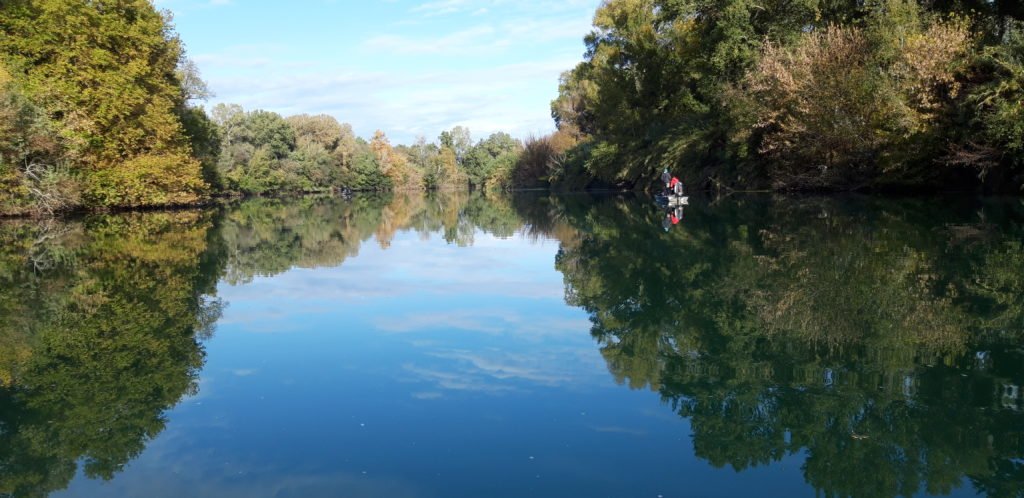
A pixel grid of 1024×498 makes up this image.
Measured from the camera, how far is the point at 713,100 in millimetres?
38875

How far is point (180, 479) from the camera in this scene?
14.4 ft

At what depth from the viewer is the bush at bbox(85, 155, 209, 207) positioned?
34.3 meters

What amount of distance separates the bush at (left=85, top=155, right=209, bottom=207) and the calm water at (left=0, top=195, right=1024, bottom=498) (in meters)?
23.4

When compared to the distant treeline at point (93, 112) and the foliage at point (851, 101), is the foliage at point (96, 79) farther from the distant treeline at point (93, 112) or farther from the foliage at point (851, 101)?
the foliage at point (851, 101)

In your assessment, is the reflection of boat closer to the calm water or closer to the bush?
the calm water

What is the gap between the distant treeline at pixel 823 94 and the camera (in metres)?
23.7

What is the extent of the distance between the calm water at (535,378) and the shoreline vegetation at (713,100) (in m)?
13.6

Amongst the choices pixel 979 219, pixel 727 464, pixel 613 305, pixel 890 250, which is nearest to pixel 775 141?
pixel 979 219

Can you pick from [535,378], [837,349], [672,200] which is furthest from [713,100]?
[535,378]

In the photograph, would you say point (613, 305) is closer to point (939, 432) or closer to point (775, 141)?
point (939, 432)

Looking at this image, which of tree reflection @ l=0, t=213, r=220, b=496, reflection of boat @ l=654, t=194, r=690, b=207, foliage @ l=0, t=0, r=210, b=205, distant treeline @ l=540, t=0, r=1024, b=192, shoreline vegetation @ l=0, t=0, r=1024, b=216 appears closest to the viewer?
tree reflection @ l=0, t=213, r=220, b=496

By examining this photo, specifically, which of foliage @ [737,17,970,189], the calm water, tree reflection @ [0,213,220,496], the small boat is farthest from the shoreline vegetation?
tree reflection @ [0,213,220,496]

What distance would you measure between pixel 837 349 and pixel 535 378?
2.88 m

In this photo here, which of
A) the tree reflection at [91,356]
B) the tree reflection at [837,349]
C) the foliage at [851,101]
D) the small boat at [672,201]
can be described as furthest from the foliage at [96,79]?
the foliage at [851,101]
